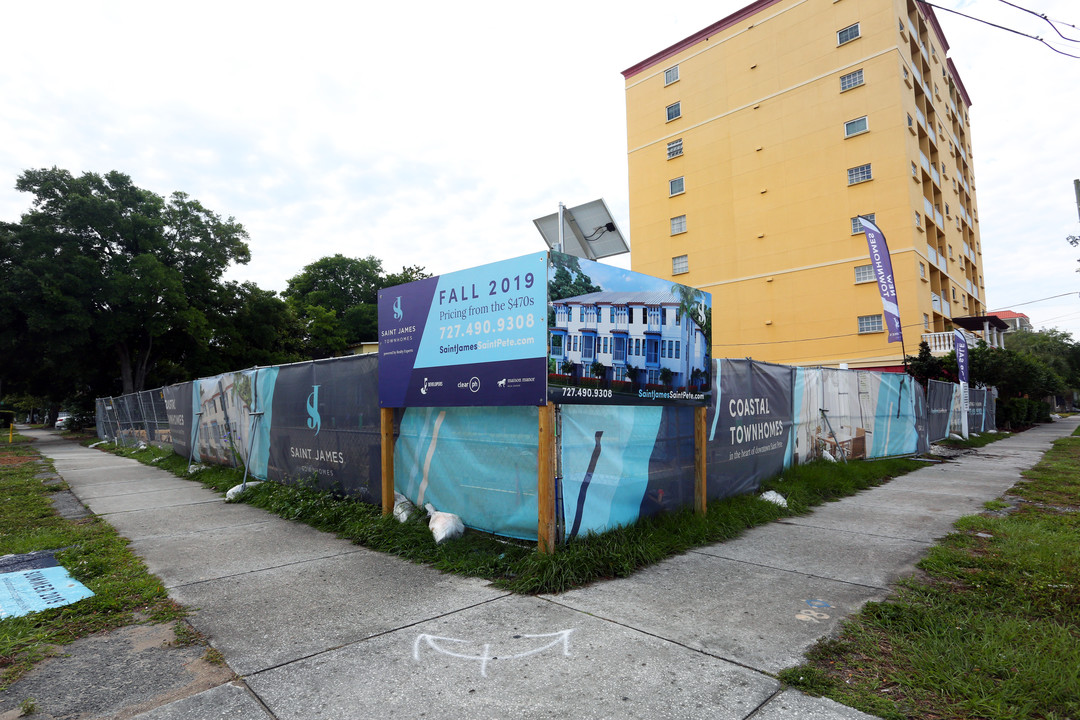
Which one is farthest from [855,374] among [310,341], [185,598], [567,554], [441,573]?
[310,341]

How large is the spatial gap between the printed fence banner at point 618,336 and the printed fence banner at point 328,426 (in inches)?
113

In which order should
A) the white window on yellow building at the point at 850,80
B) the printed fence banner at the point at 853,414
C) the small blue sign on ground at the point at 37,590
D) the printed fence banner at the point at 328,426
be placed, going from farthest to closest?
the white window on yellow building at the point at 850,80 → the printed fence banner at the point at 853,414 → the printed fence banner at the point at 328,426 → the small blue sign on ground at the point at 37,590

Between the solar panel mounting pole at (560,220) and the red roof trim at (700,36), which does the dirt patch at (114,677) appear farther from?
the red roof trim at (700,36)

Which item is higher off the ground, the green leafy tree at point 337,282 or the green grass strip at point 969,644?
the green leafy tree at point 337,282

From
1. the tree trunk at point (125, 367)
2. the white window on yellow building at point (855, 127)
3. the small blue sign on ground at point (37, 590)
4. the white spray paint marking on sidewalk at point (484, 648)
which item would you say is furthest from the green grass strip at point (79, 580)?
the white window on yellow building at point (855, 127)

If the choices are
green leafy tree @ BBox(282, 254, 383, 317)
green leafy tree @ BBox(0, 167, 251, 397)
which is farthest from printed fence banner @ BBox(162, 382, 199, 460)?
A: green leafy tree @ BBox(282, 254, 383, 317)

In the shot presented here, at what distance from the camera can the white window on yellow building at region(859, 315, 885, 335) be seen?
25.0 m

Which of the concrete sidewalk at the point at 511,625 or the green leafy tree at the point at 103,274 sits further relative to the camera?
the green leafy tree at the point at 103,274

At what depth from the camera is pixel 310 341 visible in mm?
46156

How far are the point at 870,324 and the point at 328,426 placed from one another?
83.8ft

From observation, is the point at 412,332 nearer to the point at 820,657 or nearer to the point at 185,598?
the point at 185,598

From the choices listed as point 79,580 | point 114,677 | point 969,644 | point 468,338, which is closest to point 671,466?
point 468,338

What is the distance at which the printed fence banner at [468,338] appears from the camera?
180 inches

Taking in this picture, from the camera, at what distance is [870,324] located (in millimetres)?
25328
